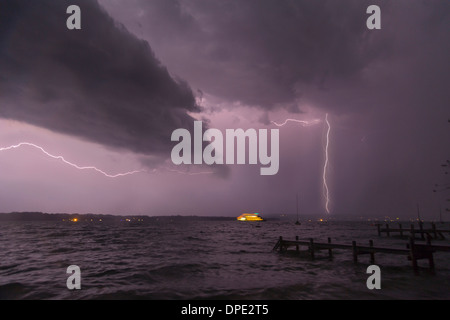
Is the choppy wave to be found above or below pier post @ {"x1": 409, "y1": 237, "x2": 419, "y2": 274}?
below

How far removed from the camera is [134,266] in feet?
79.9

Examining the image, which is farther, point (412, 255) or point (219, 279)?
point (412, 255)

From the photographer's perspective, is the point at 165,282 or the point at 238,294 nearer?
the point at 238,294

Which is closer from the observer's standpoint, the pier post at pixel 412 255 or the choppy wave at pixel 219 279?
the choppy wave at pixel 219 279

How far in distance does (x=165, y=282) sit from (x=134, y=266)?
7143mm

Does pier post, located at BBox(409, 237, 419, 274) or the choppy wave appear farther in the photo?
pier post, located at BBox(409, 237, 419, 274)

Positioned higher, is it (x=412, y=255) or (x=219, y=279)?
(x=412, y=255)

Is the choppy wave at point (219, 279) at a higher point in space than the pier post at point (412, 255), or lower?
lower

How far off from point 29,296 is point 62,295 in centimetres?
201
